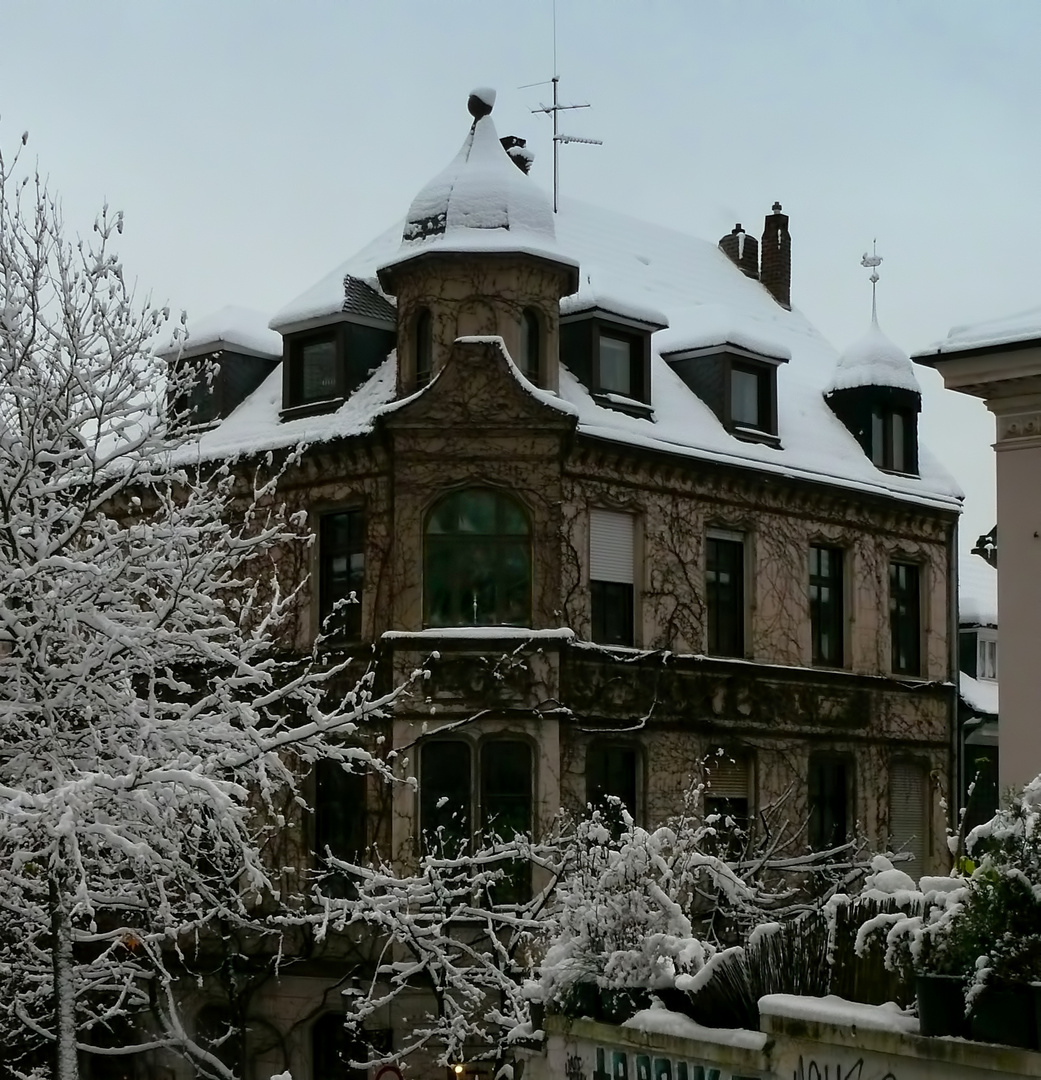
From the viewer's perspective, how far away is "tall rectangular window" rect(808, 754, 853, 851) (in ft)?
96.9

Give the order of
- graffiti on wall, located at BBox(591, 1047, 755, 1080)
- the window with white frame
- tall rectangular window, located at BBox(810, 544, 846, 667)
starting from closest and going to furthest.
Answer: graffiti on wall, located at BBox(591, 1047, 755, 1080), tall rectangular window, located at BBox(810, 544, 846, 667), the window with white frame

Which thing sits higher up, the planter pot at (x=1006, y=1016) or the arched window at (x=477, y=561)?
the arched window at (x=477, y=561)

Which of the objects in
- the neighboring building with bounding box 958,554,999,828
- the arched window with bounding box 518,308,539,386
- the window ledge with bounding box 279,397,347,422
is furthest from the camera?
the neighboring building with bounding box 958,554,999,828

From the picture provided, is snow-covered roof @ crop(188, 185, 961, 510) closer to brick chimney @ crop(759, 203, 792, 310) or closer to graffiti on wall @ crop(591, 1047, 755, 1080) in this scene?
brick chimney @ crop(759, 203, 792, 310)

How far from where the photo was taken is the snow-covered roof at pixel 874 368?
31891 mm

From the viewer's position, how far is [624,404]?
27.6m

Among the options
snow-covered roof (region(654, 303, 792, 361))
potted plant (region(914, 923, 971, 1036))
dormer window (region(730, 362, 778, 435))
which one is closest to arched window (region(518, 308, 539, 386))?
snow-covered roof (region(654, 303, 792, 361))

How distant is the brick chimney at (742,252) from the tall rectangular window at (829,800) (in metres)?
11.1

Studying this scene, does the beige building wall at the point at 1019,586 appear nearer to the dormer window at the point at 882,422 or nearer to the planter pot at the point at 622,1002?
the planter pot at the point at 622,1002

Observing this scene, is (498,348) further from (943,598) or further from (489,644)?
(943,598)

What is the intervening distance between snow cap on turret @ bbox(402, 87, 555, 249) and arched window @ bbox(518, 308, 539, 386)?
1.07 m

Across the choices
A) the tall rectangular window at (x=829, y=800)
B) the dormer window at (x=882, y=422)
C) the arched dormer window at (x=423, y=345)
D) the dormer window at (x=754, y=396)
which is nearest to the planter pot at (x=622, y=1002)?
the arched dormer window at (x=423, y=345)

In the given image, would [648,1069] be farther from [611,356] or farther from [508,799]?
[611,356]

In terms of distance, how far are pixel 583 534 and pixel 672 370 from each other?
15.9 ft
